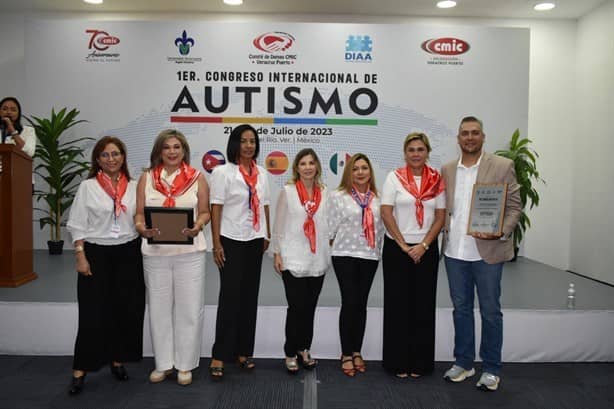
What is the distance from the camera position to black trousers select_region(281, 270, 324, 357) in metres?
3.30

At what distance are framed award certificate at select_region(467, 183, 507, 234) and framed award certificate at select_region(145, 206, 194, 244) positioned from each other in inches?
64.0

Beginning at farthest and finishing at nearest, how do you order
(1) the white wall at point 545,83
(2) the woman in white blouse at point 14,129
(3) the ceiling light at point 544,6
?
(1) the white wall at point 545,83, (3) the ceiling light at point 544,6, (2) the woman in white blouse at point 14,129

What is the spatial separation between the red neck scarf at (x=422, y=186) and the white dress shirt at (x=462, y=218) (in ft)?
0.38

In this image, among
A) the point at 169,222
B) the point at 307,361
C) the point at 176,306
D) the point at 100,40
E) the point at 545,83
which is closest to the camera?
the point at 169,222

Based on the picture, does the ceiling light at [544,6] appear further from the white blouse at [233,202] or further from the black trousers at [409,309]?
the white blouse at [233,202]

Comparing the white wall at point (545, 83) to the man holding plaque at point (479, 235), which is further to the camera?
the white wall at point (545, 83)

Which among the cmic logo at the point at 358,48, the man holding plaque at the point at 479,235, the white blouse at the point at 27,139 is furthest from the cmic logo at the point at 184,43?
the man holding plaque at the point at 479,235

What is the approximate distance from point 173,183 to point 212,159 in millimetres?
3732

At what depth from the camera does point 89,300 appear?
9.99ft

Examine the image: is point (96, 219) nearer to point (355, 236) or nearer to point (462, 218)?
point (355, 236)

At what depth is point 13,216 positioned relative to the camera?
4.36 m

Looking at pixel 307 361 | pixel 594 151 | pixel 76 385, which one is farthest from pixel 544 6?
pixel 76 385

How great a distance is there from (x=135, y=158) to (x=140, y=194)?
392 centimetres

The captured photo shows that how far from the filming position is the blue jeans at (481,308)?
311cm
